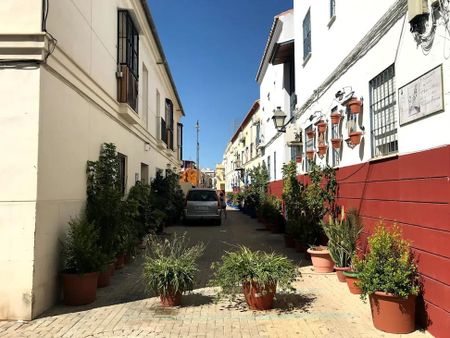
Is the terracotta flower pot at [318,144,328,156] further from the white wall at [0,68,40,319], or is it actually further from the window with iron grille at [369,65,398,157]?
the white wall at [0,68,40,319]

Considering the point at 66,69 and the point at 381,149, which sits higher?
the point at 66,69

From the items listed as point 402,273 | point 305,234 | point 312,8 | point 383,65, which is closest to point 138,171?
point 305,234

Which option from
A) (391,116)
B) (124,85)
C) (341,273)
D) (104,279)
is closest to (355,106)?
(391,116)

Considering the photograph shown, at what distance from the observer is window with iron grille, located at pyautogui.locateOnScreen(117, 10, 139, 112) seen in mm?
10721

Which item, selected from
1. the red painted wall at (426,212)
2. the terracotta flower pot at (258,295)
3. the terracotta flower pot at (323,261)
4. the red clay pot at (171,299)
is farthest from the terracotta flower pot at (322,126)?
the red clay pot at (171,299)

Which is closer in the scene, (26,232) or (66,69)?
(26,232)

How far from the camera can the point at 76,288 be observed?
659 cm

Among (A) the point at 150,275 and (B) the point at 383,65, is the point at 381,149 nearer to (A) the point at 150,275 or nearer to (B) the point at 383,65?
(B) the point at 383,65

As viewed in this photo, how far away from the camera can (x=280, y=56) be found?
663 inches

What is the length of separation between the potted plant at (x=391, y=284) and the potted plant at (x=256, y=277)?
1.13 m

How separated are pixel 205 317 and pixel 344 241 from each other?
9.76 feet

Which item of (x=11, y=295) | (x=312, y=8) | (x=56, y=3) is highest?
(x=312, y=8)

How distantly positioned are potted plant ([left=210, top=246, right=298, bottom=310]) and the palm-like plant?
5.69 feet

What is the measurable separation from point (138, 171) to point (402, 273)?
10.2 m
